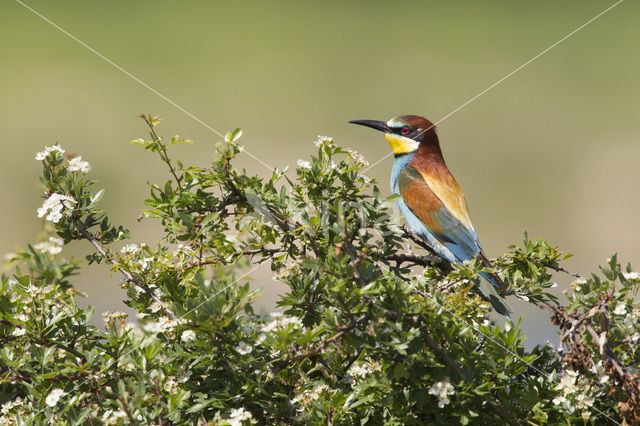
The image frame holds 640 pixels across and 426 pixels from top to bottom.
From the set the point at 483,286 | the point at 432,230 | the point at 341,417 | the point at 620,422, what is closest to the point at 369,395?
the point at 341,417

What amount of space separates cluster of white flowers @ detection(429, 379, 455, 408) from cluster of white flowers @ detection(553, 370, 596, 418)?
21 cm

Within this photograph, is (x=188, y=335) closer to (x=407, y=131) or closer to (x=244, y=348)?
(x=244, y=348)

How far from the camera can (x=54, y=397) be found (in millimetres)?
1243

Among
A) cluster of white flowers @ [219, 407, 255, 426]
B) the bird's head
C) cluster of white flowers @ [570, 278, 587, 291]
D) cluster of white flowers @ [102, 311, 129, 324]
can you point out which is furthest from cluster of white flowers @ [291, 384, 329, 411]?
the bird's head

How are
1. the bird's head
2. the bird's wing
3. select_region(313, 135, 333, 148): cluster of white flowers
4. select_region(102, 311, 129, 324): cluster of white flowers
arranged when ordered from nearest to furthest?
select_region(102, 311, 129, 324): cluster of white flowers, select_region(313, 135, 333, 148): cluster of white flowers, the bird's wing, the bird's head

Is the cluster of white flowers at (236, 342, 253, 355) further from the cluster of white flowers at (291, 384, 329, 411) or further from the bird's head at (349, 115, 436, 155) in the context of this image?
the bird's head at (349, 115, 436, 155)

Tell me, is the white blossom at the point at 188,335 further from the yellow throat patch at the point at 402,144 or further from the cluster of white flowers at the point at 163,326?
the yellow throat patch at the point at 402,144

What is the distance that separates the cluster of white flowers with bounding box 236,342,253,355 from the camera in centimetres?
128

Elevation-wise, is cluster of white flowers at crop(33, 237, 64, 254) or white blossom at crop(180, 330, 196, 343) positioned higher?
cluster of white flowers at crop(33, 237, 64, 254)

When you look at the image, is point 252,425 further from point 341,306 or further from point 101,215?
point 101,215

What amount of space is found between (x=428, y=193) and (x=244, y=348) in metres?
1.93

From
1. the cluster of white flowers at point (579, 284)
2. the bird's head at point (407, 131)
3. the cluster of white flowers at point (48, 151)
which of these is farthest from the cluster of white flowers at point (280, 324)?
the bird's head at point (407, 131)

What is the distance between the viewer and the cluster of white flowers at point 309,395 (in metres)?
1.25

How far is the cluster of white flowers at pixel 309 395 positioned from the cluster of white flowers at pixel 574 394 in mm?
440
